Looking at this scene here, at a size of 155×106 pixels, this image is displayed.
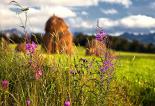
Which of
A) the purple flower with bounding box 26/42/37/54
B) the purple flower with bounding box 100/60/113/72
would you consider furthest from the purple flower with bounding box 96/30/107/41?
the purple flower with bounding box 26/42/37/54

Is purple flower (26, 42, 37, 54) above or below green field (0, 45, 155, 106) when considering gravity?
above

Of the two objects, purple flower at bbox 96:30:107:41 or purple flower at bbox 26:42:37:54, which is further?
purple flower at bbox 26:42:37:54

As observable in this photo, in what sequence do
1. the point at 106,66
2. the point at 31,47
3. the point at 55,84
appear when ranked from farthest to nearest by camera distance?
the point at 55,84, the point at 31,47, the point at 106,66

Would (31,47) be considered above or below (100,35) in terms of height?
below

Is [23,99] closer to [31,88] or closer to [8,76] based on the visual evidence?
[31,88]

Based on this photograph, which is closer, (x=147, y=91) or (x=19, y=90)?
(x=19, y=90)

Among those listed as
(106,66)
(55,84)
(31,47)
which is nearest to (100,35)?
(106,66)

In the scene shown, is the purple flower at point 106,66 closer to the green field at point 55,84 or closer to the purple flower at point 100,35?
the green field at point 55,84

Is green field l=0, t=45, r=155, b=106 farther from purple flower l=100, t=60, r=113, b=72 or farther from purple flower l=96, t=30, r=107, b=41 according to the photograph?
purple flower l=96, t=30, r=107, b=41

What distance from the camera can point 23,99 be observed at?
18.3 feet

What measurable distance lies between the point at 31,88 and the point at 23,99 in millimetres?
157

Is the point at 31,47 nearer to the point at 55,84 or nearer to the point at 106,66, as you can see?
the point at 55,84

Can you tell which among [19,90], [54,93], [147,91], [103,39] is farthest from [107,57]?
[147,91]

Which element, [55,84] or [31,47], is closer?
[31,47]
